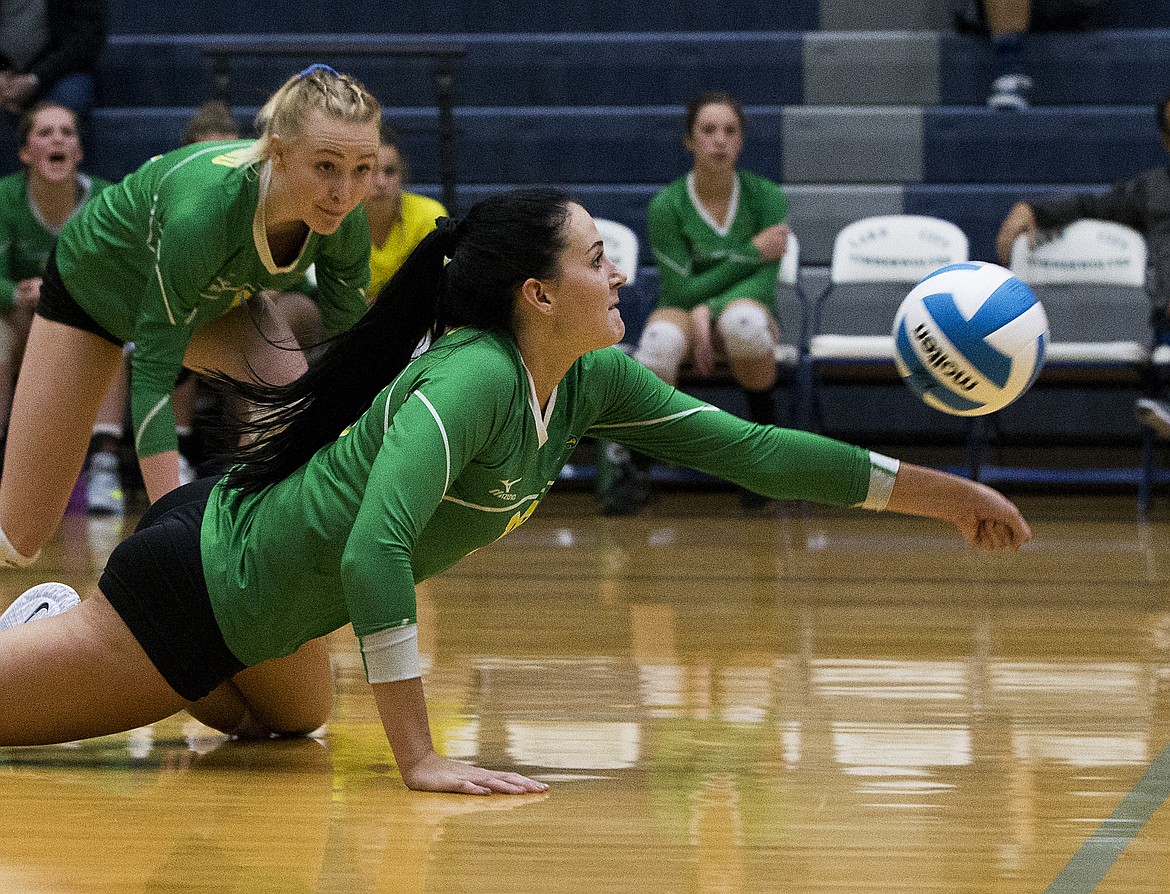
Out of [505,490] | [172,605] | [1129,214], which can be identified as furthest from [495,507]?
[1129,214]

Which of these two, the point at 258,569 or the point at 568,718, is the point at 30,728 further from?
the point at 568,718

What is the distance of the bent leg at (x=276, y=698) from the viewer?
2.59 metres

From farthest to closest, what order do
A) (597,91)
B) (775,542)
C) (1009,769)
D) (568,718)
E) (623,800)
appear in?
(597,91) → (775,542) → (568,718) → (1009,769) → (623,800)

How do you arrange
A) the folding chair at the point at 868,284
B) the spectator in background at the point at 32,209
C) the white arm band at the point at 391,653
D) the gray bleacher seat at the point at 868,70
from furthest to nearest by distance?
the gray bleacher seat at the point at 868,70
the folding chair at the point at 868,284
the spectator in background at the point at 32,209
the white arm band at the point at 391,653

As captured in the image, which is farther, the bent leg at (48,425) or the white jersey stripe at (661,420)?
the bent leg at (48,425)

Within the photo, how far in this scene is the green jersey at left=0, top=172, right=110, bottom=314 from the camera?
6.11 meters

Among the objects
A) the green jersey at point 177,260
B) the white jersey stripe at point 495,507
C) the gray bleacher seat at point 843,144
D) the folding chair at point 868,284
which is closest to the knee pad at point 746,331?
the folding chair at point 868,284

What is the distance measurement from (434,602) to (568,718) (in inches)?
52.9

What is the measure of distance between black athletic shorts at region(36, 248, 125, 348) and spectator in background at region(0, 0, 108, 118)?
3.94 metres

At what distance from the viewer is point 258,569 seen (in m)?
2.32

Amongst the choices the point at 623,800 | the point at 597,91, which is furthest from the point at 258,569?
the point at 597,91

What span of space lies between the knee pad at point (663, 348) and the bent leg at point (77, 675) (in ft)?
12.0

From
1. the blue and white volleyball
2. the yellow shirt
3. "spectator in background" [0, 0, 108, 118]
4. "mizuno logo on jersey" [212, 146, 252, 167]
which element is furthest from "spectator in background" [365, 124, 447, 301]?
the blue and white volleyball

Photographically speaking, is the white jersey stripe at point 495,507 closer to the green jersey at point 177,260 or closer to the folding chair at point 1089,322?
the green jersey at point 177,260
